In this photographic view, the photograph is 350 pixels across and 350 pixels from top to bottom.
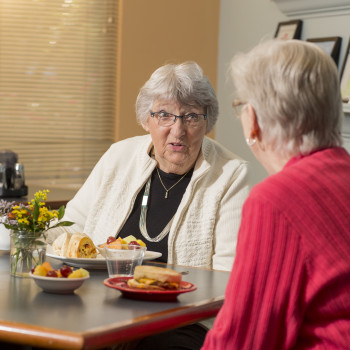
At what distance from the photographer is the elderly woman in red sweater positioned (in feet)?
4.32

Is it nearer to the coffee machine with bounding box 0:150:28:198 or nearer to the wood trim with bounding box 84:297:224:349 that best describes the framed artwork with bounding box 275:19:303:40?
the coffee machine with bounding box 0:150:28:198

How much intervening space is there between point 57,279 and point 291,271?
2.09ft

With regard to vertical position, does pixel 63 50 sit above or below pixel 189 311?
above

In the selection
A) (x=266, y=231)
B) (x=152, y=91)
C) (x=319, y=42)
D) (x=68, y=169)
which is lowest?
(x=68, y=169)

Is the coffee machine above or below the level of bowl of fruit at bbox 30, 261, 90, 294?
below

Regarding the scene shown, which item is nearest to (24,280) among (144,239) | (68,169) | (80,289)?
(80,289)

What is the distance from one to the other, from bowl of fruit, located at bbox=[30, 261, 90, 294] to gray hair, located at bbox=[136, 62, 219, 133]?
991 mm

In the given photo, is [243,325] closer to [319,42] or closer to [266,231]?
[266,231]

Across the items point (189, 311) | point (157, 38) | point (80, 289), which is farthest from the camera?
point (157, 38)

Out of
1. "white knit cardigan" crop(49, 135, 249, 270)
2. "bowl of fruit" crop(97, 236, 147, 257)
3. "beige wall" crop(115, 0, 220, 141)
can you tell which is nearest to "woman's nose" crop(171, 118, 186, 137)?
"white knit cardigan" crop(49, 135, 249, 270)

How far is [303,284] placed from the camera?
4.35 feet

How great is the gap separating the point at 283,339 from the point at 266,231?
0.72 ft

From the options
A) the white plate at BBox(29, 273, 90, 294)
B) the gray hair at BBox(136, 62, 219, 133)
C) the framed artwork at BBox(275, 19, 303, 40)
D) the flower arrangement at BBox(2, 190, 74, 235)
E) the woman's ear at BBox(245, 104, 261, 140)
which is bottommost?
the white plate at BBox(29, 273, 90, 294)

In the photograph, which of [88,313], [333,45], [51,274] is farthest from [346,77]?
[88,313]
